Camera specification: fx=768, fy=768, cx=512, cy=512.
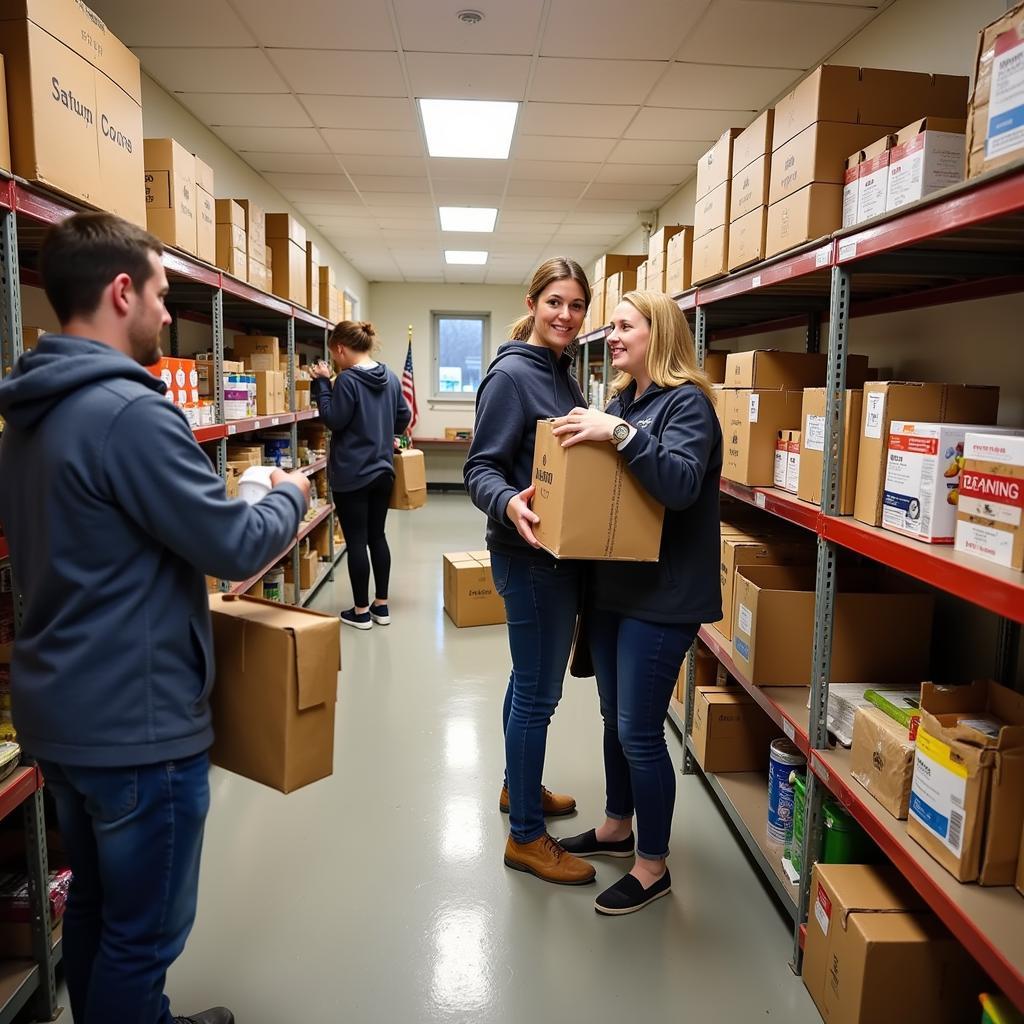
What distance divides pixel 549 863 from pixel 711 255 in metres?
2.15

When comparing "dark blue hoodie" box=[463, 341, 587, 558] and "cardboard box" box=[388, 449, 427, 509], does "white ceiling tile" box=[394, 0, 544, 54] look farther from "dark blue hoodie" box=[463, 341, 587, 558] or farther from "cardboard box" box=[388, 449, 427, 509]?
"cardboard box" box=[388, 449, 427, 509]

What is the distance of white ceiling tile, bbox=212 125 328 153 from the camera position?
183 inches

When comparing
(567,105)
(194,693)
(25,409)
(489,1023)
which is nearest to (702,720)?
(489,1023)

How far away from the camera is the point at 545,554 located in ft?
6.62

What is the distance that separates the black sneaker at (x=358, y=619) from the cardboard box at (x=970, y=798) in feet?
11.4

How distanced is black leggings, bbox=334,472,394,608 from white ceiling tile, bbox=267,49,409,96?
2043 mm

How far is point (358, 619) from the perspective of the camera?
4664mm

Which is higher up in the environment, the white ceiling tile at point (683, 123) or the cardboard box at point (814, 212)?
the white ceiling tile at point (683, 123)

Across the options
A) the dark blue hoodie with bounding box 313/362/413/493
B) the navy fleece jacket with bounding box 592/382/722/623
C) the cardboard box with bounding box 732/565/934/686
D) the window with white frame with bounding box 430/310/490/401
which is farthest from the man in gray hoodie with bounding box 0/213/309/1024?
the window with white frame with bounding box 430/310/490/401

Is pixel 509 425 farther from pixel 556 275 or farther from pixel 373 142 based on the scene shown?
pixel 373 142

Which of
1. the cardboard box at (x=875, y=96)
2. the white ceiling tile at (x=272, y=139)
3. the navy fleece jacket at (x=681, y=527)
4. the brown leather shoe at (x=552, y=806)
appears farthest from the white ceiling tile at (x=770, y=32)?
the brown leather shoe at (x=552, y=806)

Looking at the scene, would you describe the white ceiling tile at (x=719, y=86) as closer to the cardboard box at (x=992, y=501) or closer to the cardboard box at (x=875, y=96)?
the cardboard box at (x=875, y=96)

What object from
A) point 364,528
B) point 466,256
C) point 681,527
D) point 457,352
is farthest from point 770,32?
point 457,352

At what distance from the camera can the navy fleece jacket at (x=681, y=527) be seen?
179cm
